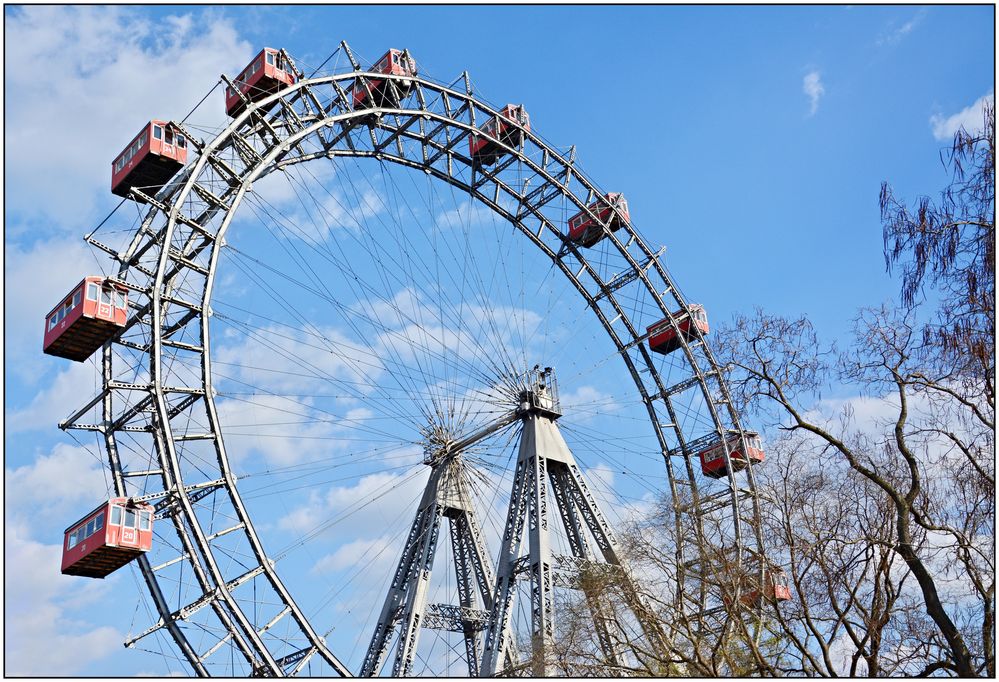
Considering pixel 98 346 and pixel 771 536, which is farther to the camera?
pixel 98 346

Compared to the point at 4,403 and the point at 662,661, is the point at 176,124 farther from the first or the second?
the point at 662,661

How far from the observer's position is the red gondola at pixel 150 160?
28.2 metres

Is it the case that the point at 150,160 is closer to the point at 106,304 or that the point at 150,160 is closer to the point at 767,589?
the point at 106,304

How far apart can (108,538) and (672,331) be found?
2218 centimetres

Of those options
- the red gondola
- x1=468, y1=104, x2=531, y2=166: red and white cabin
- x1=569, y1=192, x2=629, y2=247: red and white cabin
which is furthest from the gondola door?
x1=569, y1=192, x2=629, y2=247: red and white cabin

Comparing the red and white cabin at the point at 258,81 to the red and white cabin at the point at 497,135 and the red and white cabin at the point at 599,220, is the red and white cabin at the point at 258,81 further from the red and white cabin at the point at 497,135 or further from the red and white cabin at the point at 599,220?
the red and white cabin at the point at 599,220

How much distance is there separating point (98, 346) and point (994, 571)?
66.9 feet

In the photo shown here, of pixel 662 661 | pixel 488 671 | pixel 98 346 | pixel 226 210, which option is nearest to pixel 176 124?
pixel 226 210

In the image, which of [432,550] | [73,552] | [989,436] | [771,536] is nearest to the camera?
[989,436]

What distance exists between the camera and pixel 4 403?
→ 2006cm

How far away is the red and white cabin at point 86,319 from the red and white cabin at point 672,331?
19793mm

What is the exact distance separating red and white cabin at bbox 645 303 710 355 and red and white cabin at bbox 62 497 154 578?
20.7m

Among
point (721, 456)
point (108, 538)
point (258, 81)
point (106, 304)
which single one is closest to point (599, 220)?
point (721, 456)

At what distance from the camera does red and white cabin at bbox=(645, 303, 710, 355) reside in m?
39.8
